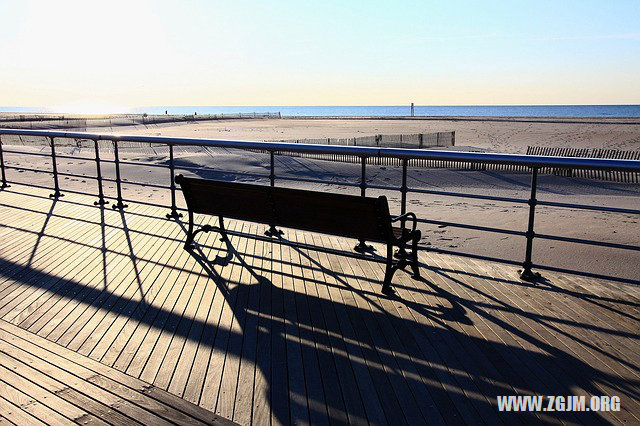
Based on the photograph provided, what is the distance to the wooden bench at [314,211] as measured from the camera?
177 inches

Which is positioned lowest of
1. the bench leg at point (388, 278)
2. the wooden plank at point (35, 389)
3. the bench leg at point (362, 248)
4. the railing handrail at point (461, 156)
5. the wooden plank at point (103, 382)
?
the bench leg at point (362, 248)

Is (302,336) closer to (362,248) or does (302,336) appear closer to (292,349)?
(292,349)

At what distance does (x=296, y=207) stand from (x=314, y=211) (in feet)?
0.64

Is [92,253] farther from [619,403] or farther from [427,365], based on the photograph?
[619,403]

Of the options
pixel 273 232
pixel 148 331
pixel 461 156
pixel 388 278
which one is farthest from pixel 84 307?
pixel 461 156

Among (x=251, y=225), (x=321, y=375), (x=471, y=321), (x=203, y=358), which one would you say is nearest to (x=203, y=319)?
(x=203, y=358)

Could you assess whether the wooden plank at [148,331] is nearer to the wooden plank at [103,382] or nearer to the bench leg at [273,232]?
the wooden plank at [103,382]

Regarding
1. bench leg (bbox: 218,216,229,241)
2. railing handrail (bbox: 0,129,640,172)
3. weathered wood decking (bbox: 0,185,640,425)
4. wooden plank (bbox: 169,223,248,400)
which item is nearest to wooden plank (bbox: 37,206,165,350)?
weathered wood decking (bbox: 0,185,640,425)

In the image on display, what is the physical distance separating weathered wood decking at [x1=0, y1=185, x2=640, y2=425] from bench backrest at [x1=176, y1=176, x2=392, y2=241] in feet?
1.69

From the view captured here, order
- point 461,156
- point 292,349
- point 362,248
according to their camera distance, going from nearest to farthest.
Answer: point 292,349
point 461,156
point 362,248

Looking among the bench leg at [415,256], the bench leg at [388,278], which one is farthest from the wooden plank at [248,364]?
the bench leg at [415,256]

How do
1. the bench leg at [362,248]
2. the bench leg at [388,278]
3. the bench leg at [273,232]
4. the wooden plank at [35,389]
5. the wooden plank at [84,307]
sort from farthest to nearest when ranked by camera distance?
the bench leg at [273,232], the bench leg at [362,248], the bench leg at [388,278], the wooden plank at [84,307], the wooden plank at [35,389]

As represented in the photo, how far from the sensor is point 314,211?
4.81 m

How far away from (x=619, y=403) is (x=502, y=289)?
1.84 meters
